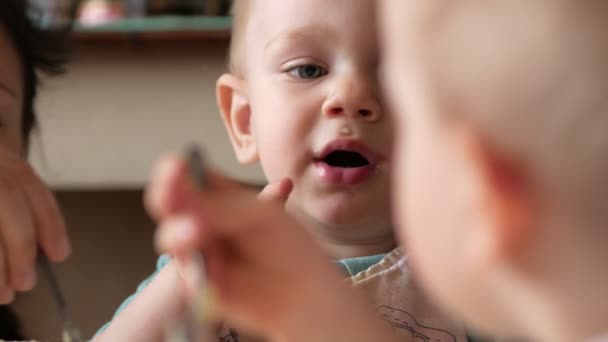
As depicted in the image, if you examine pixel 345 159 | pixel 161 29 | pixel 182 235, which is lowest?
pixel 161 29

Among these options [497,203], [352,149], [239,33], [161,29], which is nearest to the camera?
[497,203]

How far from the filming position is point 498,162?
21 cm

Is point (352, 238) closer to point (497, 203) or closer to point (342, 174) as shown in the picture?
point (342, 174)

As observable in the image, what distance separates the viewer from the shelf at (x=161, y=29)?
1103 mm

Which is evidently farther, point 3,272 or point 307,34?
point 307,34

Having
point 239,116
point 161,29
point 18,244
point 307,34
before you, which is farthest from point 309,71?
point 161,29

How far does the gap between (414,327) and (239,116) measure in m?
0.25

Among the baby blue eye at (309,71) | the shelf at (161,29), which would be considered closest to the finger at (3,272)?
the baby blue eye at (309,71)

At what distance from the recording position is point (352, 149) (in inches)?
20.6

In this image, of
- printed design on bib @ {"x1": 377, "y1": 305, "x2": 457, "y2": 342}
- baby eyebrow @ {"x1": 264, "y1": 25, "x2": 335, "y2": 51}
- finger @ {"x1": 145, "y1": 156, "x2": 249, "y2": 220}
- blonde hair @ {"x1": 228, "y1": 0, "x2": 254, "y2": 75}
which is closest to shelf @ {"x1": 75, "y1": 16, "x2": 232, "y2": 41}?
blonde hair @ {"x1": 228, "y1": 0, "x2": 254, "y2": 75}

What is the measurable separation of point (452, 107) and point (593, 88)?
0.04 meters

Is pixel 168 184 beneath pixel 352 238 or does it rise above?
above

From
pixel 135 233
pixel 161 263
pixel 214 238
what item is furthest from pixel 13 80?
pixel 135 233

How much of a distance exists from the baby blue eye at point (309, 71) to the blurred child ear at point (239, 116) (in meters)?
0.10
